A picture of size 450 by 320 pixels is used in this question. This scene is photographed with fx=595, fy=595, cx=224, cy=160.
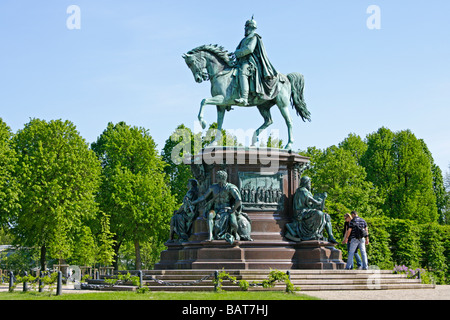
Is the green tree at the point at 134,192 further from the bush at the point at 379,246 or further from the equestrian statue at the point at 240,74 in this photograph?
the equestrian statue at the point at 240,74

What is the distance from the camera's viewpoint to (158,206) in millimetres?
44219

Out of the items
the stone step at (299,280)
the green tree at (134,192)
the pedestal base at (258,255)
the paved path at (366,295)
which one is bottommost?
the paved path at (366,295)

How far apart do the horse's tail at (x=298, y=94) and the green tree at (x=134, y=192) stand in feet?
74.2

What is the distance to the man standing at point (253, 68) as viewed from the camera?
2166cm

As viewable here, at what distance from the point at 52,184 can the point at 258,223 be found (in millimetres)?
21723

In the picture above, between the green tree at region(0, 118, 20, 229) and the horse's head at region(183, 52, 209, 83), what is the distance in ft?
59.1

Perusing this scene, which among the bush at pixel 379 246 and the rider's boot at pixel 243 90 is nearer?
the rider's boot at pixel 243 90

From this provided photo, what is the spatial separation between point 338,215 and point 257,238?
1742cm

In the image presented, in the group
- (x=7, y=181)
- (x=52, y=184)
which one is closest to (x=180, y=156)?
(x=52, y=184)

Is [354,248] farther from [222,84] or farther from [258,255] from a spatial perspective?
[222,84]

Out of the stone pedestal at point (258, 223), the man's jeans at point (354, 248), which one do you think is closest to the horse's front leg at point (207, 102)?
the stone pedestal at point (258, 223)

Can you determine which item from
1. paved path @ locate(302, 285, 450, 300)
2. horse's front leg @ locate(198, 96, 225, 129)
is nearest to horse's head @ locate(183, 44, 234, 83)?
horse's front leg @ locate(198, 96, 225, 129)

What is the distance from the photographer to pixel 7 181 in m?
36.2
